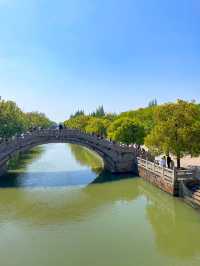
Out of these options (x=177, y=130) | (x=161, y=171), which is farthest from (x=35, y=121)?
(x=161, y=171)

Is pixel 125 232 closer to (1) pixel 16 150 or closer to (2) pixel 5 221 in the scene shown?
(2) pixel 5 221

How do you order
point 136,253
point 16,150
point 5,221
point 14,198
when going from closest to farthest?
point 136,253
point 5,221
point 14,198
point 16,150

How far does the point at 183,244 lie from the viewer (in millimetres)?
16547

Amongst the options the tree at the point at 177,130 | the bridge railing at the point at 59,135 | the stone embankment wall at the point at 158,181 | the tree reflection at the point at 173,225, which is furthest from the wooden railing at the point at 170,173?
the bridge railing at the point at 59,135

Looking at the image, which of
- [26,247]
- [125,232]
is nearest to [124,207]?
[125,232]

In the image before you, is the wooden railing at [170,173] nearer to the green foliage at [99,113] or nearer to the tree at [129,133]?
the tree at [129,133]

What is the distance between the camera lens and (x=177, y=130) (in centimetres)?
2742

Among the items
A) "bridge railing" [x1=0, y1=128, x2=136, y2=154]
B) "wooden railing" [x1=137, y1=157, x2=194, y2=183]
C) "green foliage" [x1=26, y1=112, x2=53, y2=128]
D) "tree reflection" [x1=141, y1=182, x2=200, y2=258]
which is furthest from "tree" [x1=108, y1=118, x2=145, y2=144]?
"green foliage" [x1=26, y1=112, x2=53, y2=128]

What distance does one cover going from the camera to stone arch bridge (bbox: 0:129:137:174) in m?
33.5

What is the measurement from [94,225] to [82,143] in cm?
1669

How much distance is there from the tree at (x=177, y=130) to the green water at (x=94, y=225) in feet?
11.7

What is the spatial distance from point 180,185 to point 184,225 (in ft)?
16.0

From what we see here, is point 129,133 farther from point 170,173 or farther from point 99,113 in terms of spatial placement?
point 99,113

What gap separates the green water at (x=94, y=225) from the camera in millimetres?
14945
